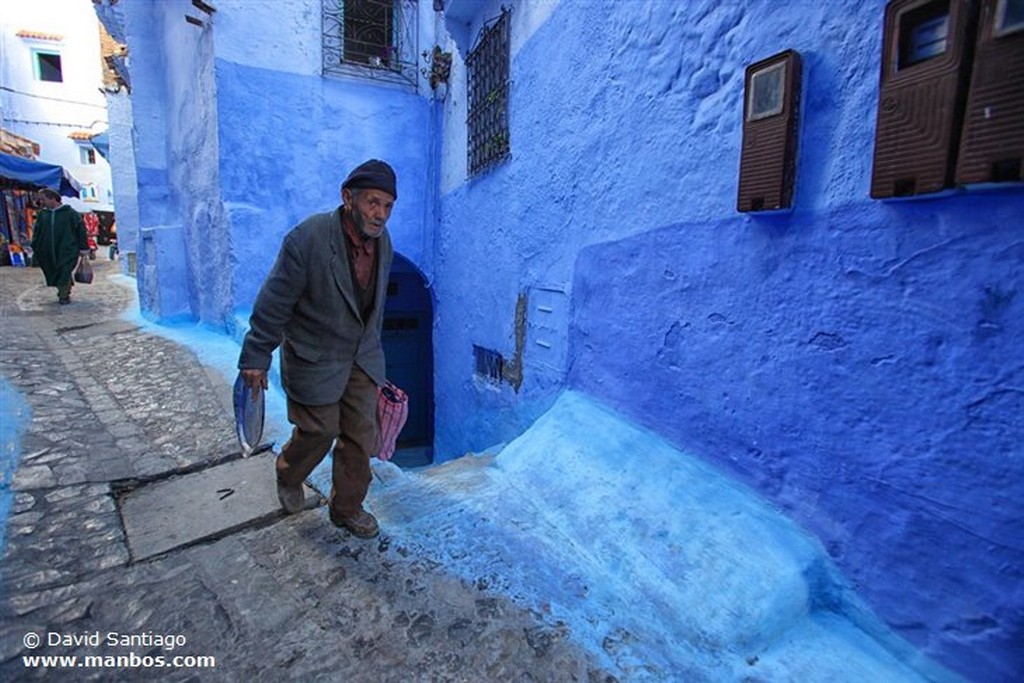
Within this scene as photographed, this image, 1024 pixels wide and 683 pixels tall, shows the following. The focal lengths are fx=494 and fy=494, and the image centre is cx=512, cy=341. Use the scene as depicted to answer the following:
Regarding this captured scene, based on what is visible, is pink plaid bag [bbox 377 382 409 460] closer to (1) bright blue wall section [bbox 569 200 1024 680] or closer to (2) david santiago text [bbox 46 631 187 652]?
(2) david santiago text [bbox 46 631 187 652]

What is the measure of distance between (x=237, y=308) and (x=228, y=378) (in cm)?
188

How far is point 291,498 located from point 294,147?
5.80 m

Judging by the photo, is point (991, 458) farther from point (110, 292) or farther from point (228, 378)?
point (110, 292)

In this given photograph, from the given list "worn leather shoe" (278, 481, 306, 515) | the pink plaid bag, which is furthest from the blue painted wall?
"worn leather shoe" (278, 481, 306, 515)

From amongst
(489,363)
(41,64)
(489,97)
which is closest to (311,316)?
(489,363)

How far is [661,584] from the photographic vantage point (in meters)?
2.17

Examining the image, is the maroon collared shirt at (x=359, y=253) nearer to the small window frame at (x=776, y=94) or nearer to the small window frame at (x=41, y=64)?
the small window frame at (x=776, y=94)

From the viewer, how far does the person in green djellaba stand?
8055mm

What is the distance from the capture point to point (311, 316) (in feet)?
7.48

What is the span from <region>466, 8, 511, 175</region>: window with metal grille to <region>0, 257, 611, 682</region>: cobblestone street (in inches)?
148

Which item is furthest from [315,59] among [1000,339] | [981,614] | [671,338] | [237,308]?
[981,614]

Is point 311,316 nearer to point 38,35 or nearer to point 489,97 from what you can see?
point 489,97

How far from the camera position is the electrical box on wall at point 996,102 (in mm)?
1357

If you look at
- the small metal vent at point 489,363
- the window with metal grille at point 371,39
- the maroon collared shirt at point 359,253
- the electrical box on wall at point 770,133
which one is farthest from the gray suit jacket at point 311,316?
the window with metal grille at point 371,39
